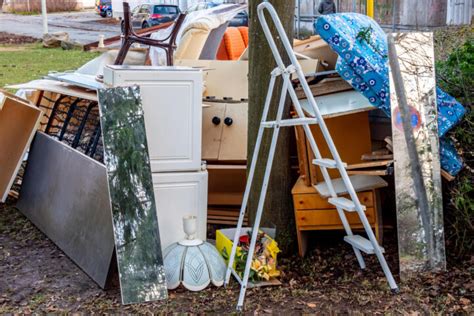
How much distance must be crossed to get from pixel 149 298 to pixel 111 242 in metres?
0.44

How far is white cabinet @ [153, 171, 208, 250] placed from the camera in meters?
4.59

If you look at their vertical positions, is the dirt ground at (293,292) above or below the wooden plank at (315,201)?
below

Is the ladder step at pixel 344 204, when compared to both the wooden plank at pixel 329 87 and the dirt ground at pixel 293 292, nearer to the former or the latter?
the dirt ground at pixel 293 292

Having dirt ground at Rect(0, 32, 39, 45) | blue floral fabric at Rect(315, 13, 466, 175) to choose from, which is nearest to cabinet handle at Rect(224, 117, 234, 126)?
blue floral fabric at Rect(315, 13, 466, 175)

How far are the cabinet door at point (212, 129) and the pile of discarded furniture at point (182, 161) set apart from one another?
11mm

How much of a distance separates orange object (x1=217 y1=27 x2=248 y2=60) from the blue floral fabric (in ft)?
10.8

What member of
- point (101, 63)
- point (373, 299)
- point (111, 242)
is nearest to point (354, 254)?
point (373, 299)

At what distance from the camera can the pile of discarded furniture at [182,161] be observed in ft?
13.8

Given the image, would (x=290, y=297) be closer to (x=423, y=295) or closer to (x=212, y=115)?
(x=423, y=295)

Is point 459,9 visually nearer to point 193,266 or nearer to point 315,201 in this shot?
point 315,201

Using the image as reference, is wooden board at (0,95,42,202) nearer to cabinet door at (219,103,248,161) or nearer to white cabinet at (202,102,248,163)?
white cabinet at (202,102,248,163)

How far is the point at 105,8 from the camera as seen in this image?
39375 mm

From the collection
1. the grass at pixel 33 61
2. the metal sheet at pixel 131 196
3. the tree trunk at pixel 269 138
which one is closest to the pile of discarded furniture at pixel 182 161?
the metal sheet at pixel 131 196

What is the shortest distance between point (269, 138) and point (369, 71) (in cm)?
75
